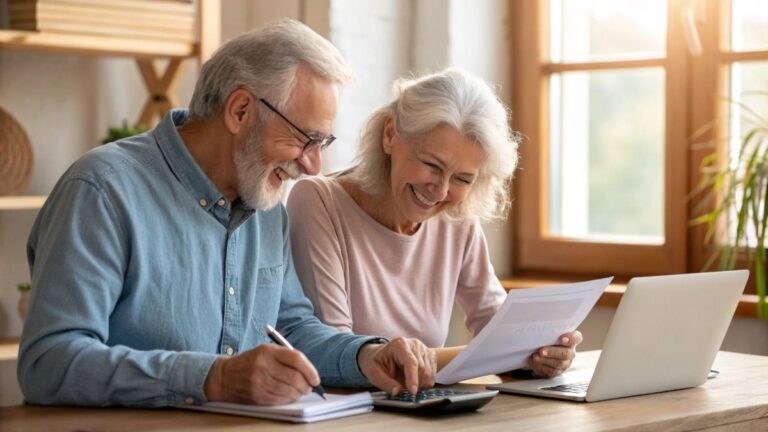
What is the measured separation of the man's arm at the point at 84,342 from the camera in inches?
72.1

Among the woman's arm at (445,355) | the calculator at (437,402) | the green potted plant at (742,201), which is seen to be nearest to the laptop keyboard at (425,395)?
the calculator at (437,402)

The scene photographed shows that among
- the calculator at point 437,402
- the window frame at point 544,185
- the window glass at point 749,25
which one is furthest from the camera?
the window frame at point 544,185

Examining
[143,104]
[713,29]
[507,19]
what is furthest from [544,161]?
[143,104]

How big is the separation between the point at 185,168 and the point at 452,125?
669 mm

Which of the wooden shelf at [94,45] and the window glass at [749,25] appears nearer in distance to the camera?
the wooden shelf at [94,45]

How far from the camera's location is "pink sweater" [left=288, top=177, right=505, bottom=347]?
255cm

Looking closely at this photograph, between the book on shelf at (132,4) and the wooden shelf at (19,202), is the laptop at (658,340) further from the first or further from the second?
the book on shelf at (132,4)

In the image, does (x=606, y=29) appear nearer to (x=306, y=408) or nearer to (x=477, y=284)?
(x=477, y=284)

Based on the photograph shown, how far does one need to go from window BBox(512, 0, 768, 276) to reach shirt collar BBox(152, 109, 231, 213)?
2047mm

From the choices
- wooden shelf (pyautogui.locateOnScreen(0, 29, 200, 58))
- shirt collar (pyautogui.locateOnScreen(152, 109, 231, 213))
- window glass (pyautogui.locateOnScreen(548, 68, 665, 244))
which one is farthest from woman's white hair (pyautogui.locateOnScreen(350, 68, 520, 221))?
window glass (pyautogui.locateOnScreen(548, 68, 665, 244))

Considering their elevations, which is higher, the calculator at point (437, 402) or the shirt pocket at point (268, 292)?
the shirt pocket at point (268, 292)

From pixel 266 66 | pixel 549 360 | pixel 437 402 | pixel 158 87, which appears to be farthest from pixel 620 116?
pixel 437 402

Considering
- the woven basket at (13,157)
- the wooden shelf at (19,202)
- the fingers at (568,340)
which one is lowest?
the fingers at (568,340)

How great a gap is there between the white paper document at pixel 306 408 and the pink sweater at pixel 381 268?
578mm
